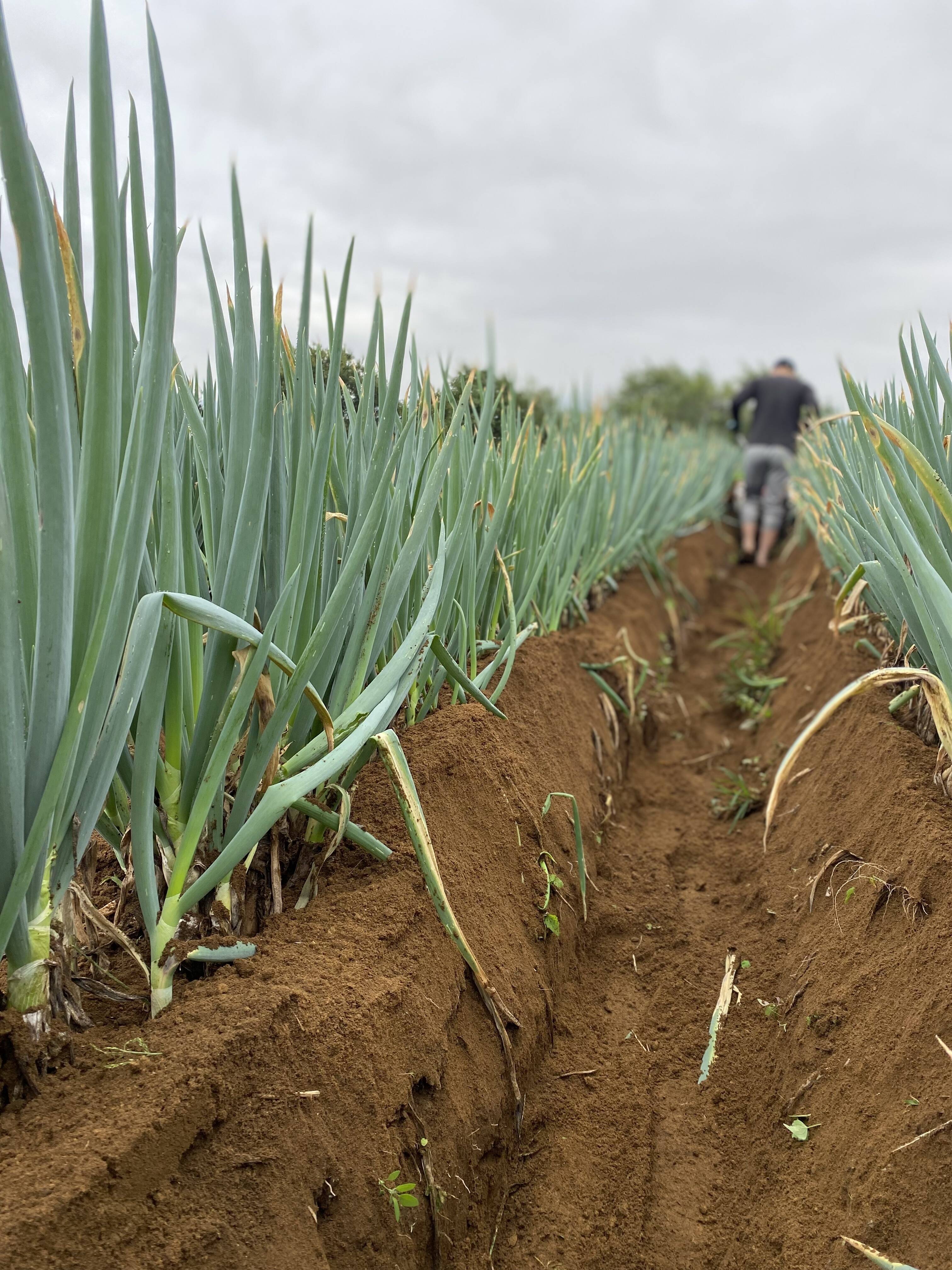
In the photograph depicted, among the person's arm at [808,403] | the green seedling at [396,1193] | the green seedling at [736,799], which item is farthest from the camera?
the person's arm at [808,403]

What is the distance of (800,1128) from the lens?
1354mm

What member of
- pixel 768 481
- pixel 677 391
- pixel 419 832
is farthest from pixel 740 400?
pixel 677 391

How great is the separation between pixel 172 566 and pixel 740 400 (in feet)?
22.5

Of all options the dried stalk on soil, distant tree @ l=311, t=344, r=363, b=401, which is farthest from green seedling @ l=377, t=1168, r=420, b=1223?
distant tree @ l=311, t=344, r=363, b=401

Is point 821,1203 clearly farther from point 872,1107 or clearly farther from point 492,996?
point 492,996

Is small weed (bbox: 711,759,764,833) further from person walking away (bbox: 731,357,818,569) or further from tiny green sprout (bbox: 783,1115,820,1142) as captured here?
person walking away (bbox: 731,357,818,569)

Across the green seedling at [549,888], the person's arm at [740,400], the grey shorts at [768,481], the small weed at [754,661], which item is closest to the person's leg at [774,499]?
the grey shorts at [768,481]

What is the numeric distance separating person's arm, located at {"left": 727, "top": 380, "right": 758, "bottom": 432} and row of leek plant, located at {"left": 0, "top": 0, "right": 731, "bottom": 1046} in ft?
19.8

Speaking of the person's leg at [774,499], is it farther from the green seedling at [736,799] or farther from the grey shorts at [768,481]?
the green seedling at [736,799]

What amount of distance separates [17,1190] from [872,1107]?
Result: 102 centimetres

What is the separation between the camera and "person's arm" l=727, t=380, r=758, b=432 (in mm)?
7133

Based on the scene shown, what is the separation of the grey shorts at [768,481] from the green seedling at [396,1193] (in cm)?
636

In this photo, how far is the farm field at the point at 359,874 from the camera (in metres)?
0.88

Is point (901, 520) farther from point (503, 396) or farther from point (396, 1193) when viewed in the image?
point (503, 396)
